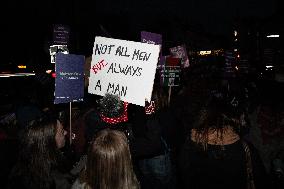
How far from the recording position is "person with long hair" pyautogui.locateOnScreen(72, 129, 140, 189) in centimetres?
273

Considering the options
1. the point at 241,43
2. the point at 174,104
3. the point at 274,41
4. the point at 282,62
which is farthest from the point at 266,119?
the point at 241,43

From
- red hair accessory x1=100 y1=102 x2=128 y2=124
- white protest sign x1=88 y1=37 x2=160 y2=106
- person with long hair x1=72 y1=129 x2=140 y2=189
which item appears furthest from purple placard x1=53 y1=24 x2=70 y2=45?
person with long hair x1=72 y1=129 x2=140 y2=189

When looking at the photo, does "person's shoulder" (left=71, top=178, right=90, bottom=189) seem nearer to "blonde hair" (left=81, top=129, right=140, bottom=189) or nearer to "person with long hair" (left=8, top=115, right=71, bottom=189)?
"blonde hair" (left=81, top=129, right=140, bottom=189)

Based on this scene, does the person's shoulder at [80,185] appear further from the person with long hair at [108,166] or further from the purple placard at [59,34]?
the purple placard at [59,34]

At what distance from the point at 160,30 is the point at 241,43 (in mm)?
17277

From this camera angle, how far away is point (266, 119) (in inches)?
172

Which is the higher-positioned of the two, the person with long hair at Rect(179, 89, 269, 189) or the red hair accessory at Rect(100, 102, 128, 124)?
the red hair accessory at Rect(100, 102, 128, 124)

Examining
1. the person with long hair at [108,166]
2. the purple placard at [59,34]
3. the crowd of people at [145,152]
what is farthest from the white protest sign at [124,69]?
the purple placard at [59,34]

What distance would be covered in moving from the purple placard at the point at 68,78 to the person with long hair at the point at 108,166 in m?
1.96

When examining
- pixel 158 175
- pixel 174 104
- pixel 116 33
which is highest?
pixel 116 33

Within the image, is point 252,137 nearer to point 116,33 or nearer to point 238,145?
point 238,145

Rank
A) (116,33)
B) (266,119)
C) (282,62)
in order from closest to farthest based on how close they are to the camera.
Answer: (266,119) → (282,62) → (116,33)

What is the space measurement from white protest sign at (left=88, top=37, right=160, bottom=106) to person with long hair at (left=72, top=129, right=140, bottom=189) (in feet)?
4.52

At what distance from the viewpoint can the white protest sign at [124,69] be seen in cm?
414
